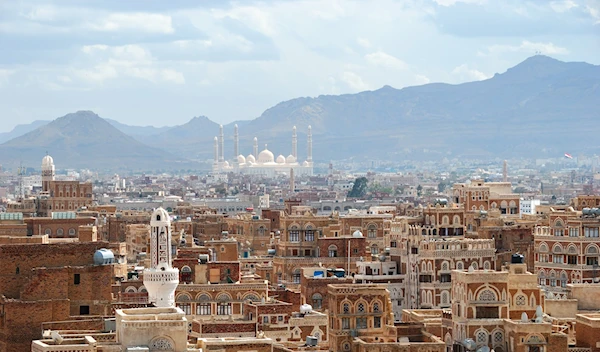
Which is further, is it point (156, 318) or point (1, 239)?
point (1, 239)

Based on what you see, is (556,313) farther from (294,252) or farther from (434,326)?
(294,252)

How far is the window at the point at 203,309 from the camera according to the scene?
80875 mm

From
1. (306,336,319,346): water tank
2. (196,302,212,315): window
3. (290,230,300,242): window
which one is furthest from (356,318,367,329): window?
(290,230,300,242): window

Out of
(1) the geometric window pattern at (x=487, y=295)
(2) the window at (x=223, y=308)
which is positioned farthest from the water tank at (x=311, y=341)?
(2) the window at (x=223, y=308)

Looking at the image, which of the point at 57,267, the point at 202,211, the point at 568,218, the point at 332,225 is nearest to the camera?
the point at 57,267

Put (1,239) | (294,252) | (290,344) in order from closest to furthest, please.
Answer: (290,344)
(1,239)
(294,252)

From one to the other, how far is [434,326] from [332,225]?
40628 millimetres

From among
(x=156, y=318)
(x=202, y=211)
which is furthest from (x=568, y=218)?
(x=202, y=211)

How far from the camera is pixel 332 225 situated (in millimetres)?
114375

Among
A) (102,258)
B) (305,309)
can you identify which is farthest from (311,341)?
(102,258)

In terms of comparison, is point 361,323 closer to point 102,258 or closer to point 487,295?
point 487,295

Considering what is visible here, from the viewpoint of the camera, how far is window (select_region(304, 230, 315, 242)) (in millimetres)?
106750

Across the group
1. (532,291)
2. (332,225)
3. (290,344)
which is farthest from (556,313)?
(332,225)

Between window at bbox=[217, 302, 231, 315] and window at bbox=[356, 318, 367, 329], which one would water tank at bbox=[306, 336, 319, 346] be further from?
window at bbox=[217, 302, 231, 315]
